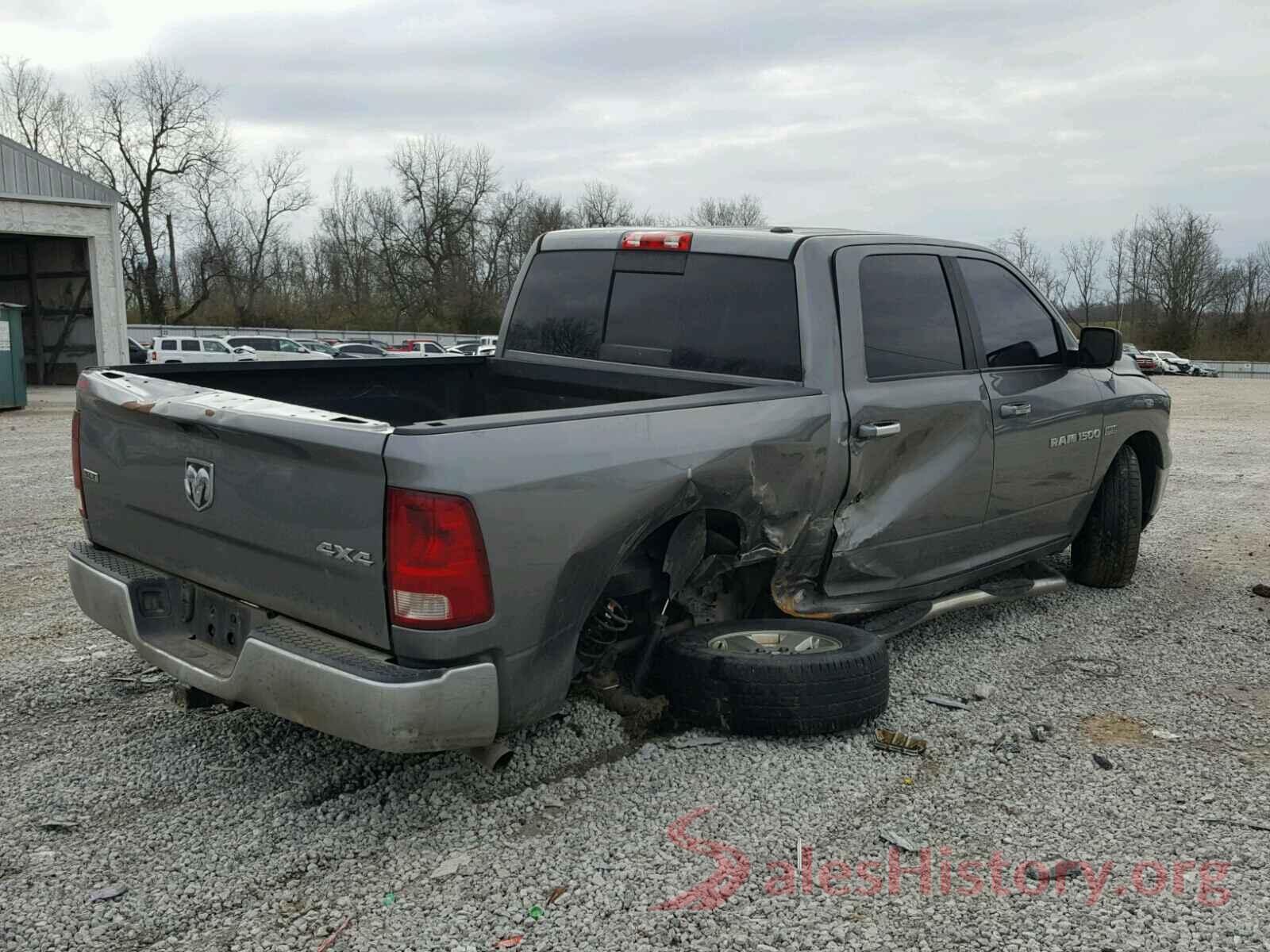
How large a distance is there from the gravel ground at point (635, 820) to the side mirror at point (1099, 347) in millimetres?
1449

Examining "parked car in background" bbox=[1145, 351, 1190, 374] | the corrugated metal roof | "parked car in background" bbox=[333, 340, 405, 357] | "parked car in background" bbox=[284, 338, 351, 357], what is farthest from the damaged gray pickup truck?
"parked car in background" bbox=[1145, 351, 1190, 374]

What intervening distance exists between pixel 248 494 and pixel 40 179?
2734cm

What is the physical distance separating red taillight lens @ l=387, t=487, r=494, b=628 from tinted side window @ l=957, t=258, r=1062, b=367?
3022 millimetres

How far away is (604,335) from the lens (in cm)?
480

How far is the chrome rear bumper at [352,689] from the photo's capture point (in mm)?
2924

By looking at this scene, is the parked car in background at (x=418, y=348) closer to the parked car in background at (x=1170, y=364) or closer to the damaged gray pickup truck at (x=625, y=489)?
the damaged gray pickup truck at (x=625, y=489)

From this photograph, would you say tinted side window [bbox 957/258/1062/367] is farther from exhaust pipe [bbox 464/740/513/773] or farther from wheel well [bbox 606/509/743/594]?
exhaust pipe [bbox 464/740/513/773]

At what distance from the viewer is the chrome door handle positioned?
165 inches

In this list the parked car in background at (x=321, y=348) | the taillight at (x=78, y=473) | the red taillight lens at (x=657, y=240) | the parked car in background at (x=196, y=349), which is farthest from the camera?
the parked car in background at (x=321, y=348)

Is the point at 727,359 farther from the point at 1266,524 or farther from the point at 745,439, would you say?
the point at 1266,524

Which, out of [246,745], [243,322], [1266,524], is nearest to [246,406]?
[246,745]

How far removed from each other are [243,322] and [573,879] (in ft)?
201

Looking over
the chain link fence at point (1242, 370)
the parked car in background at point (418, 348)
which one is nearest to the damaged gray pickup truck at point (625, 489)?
the parked car in background at point (418, 348)

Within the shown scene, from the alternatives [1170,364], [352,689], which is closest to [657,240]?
[352,689]
